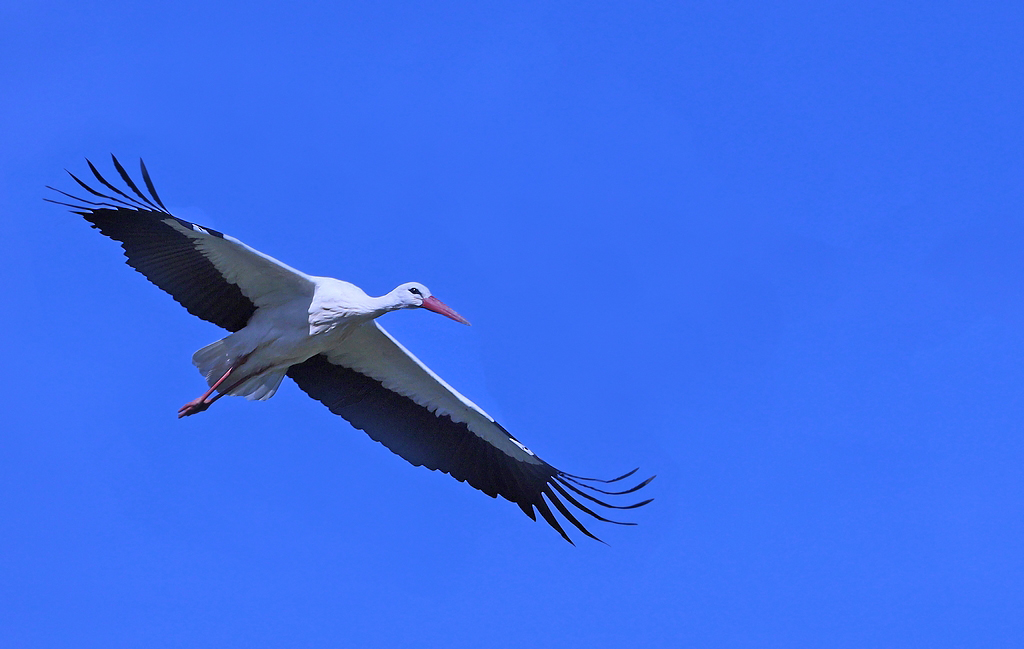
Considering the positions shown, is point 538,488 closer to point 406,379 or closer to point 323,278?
point 406,379

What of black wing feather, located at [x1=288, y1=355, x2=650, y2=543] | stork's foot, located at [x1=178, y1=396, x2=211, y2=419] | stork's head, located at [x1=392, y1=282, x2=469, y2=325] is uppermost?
stork's head, located at [x1=392, y1=282, x2=469, y2=325]

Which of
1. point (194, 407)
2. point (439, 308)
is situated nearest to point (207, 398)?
point (194, 407)

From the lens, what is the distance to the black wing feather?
1128cm

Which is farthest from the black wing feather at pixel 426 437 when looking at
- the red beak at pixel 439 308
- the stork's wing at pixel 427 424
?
the red beak at pixel 439 308

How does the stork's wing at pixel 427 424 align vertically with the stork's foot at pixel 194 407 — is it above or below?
above

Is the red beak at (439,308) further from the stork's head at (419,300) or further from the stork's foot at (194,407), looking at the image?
the stork's foot at (194,407)

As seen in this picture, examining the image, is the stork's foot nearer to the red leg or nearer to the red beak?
the red leg

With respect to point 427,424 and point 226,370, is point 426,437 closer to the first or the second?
point 427,424

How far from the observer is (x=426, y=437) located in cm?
1140

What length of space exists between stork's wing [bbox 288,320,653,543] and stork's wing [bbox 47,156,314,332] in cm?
94

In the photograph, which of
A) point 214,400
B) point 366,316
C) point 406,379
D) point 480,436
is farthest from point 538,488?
point 214,400

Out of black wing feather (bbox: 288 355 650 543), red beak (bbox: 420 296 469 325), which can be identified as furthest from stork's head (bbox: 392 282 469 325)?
black wing feather (bbox: 288 355 650 543)

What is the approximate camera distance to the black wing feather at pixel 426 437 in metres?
11.3

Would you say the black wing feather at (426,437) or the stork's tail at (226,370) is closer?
the stork's tail at (226,370)
